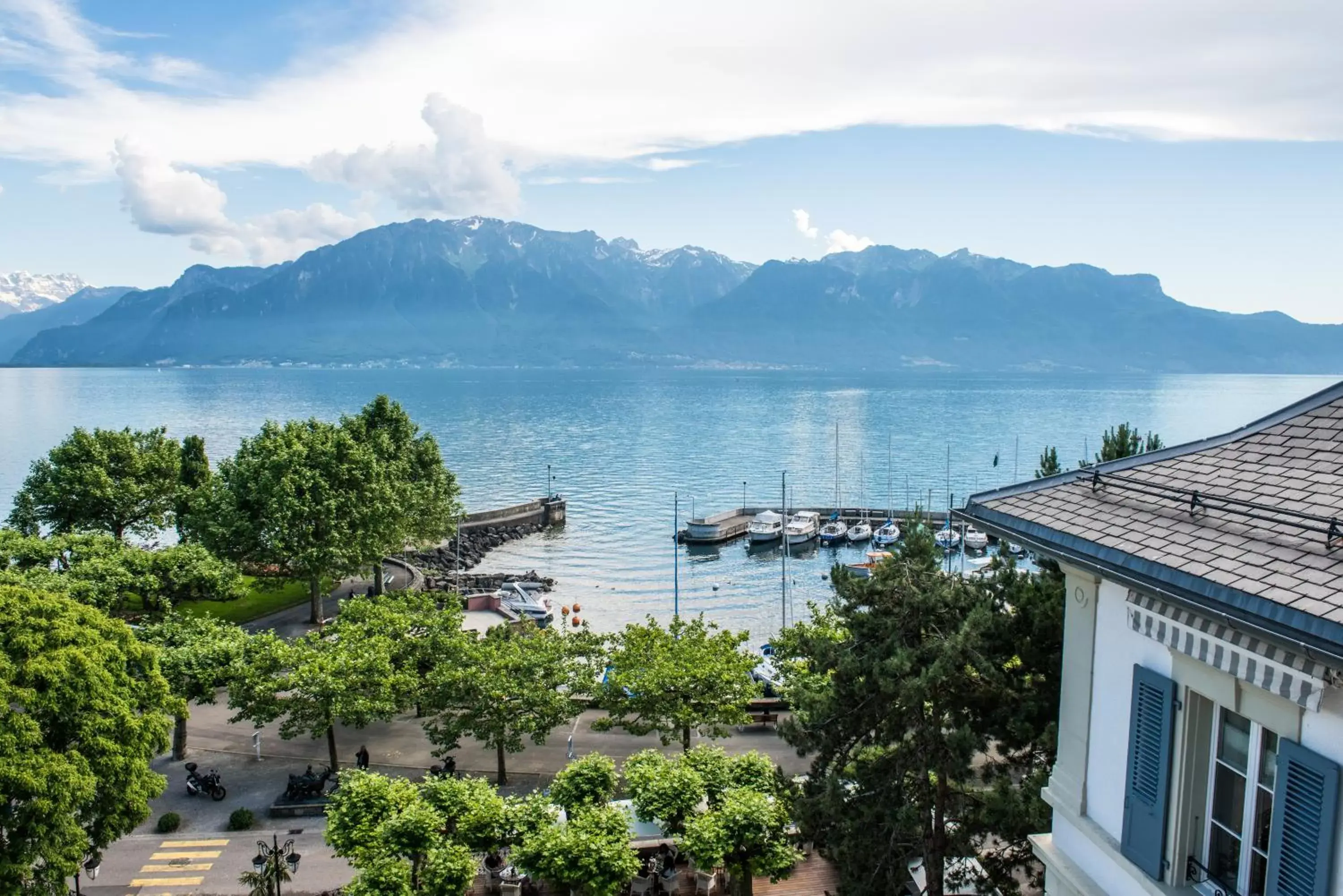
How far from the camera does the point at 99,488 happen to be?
4916cm

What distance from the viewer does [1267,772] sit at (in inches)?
288

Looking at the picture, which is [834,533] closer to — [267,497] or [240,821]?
[267,497]

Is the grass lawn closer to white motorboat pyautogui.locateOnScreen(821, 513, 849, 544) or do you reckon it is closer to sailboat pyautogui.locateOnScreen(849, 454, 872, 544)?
white motorboat pyautogui.locateOnScreen(821, 513, 849, 544)

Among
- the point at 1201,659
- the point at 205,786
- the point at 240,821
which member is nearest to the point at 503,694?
the point at 240,821

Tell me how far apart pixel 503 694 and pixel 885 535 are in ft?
192

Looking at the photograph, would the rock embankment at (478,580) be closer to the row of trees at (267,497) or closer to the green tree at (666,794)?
the row of trees at (267,497)

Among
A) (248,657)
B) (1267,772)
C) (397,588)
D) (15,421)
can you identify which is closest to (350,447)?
(397,588)

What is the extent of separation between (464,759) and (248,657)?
24.6 ft

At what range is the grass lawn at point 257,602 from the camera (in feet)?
149

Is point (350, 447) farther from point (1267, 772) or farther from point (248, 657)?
point (1267, 772)

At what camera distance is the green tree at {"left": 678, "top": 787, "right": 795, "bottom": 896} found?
18.8 meters

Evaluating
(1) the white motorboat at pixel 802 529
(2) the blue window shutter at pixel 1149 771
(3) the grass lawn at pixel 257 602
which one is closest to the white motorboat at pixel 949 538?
(1) the white motorboat at pixel 802 529

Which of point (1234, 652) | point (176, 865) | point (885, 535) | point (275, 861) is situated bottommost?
point (885, 535)

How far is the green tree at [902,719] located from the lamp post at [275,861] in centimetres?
1228
